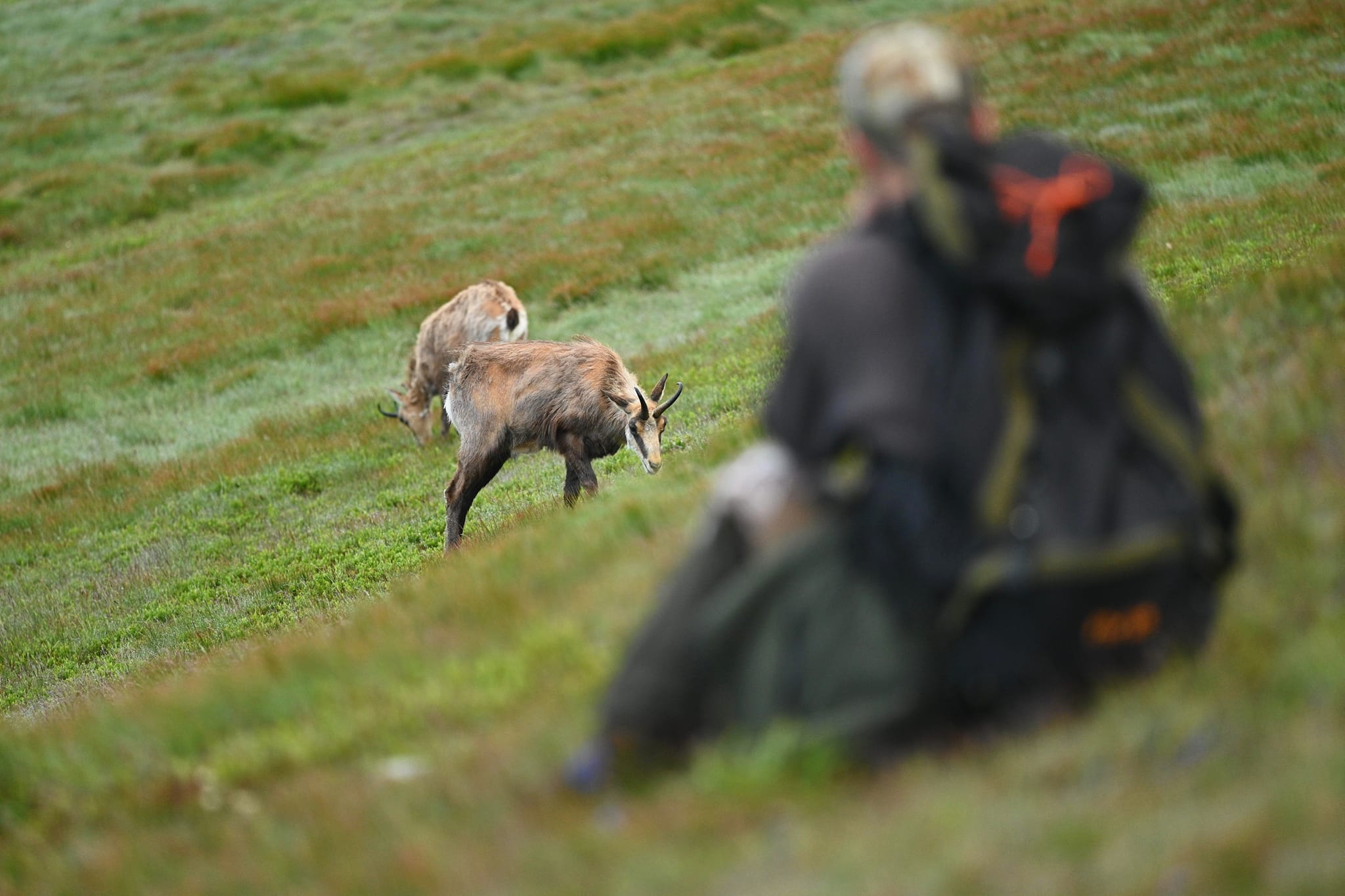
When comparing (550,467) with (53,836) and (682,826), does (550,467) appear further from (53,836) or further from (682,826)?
(682,826)

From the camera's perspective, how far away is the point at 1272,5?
27406 mm

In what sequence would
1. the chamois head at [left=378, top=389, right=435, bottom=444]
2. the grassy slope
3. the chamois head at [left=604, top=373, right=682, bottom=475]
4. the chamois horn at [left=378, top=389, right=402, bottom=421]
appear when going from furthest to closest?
the chamois horn at [left=378, top=389, right=402, bottom=421] < the chamois head at [left=378, top=389, right=435, bottom=444] < the chamois head at [left=604, top=373, right=682, bottom=475] < the grassy slope

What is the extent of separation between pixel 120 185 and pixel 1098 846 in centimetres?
3988

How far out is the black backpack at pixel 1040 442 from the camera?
3.27m

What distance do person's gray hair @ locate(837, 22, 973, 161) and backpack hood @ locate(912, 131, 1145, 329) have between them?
11 centimetres

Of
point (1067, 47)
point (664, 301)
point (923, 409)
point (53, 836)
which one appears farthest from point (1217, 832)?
point (1067, 47)

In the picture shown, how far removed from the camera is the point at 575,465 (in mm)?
11789

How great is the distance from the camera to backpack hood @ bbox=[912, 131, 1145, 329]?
A: 3.28 metres

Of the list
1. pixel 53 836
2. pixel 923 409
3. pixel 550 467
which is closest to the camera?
pixel 923 409

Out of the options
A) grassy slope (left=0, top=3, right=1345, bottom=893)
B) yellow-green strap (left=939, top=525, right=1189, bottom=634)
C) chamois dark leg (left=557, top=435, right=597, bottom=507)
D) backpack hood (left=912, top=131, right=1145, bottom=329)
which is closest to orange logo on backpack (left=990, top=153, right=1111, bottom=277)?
backpack hood (left=912, top=131, right=1145, bottom=329)

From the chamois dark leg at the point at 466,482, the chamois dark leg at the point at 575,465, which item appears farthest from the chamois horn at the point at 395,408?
the chamois dark leg at the point at 575,465

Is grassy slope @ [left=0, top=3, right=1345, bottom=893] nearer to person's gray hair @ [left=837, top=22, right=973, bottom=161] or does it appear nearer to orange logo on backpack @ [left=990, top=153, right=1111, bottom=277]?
orange logo on backpack @ [left=990, top=153, right=1111, bottom=277]

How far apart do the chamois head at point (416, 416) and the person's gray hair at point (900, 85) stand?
573 inches


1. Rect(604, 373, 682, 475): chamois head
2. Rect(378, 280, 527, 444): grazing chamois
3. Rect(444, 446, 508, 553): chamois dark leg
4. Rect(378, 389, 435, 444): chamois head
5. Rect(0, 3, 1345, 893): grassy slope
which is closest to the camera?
Rect(0, 3, 1345, 893): grassy slope
